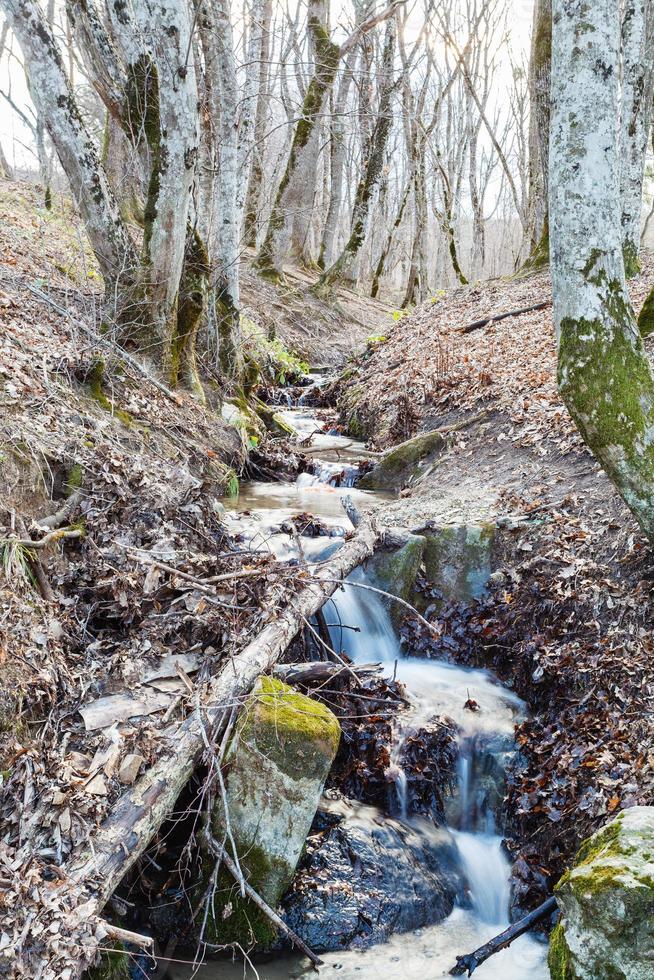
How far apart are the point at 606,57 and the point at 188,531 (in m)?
4.58

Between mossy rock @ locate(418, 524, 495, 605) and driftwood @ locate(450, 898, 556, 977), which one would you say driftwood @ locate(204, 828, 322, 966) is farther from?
mossy rock @ locate(418, 524, 495, 605)

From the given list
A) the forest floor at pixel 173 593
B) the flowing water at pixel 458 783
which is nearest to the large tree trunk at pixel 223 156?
the forest floor at pixel 173 593

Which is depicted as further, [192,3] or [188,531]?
[192,3]

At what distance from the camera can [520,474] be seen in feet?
25.4

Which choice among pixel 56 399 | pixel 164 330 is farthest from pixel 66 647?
pixel 164 330

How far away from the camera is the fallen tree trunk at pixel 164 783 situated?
328cm

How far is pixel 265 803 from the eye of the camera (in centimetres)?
412

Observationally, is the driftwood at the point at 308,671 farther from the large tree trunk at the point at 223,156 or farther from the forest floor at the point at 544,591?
the large tree trunk at the point at 223,156

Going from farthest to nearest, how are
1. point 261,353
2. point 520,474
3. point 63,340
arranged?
point 261,353
point 520,474
point 63,340

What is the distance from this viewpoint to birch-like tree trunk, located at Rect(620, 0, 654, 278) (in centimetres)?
1116

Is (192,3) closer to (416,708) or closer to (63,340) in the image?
(63,340)

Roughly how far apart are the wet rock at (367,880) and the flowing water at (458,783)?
0.09 meters

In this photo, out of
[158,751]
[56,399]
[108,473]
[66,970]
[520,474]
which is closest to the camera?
[66,970]

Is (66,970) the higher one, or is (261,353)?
(261,353)
